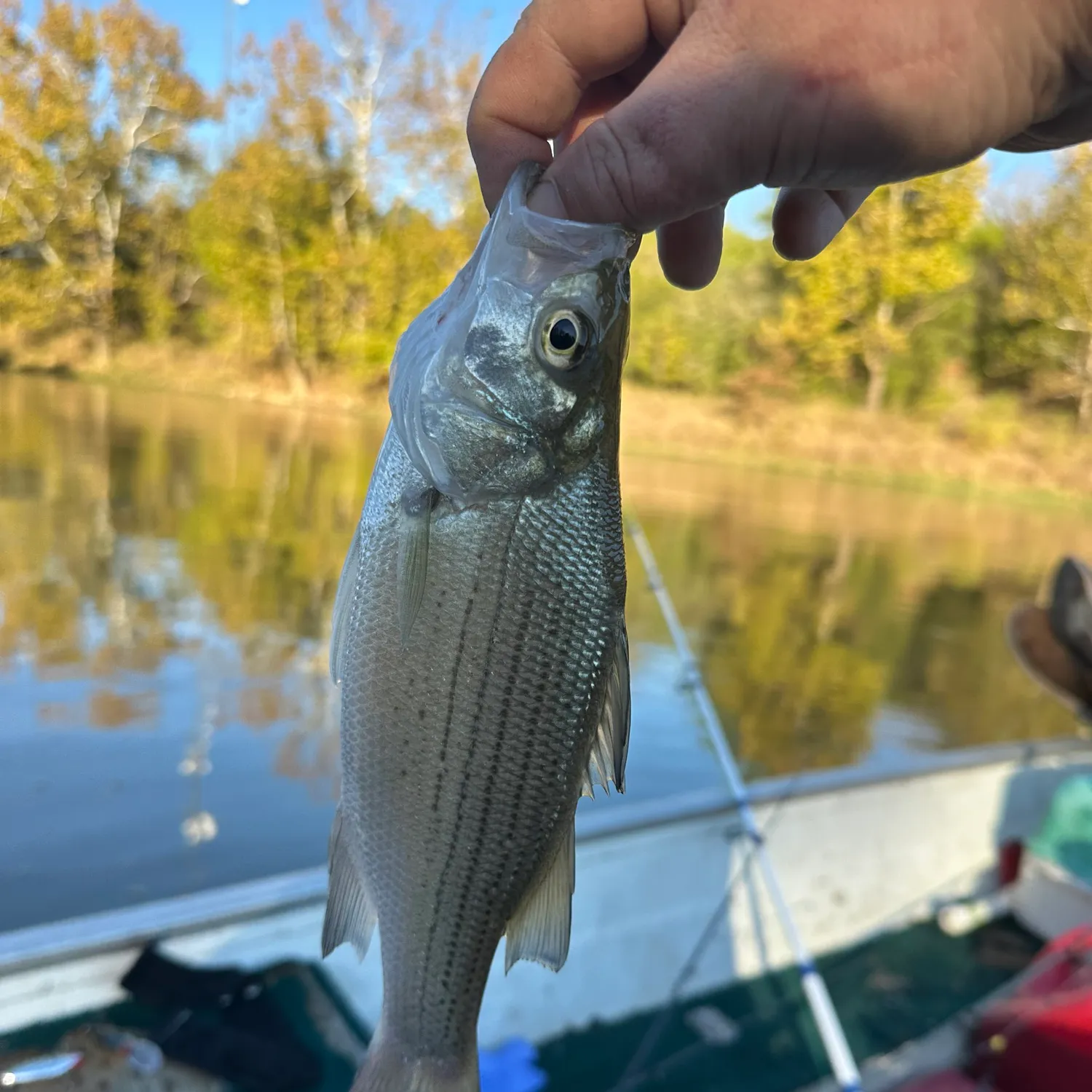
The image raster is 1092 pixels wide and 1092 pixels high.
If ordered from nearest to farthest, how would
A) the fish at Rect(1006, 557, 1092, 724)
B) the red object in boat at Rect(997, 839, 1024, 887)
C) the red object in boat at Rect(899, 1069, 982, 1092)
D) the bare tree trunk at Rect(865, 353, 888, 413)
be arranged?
the red object in boat at Rect(899, 1069, 982, 1092) → the fish at Rect(1006, 557, 1092, 724) → the red object in boat at Rect(997, 839, 1024, 887) → the bare tree trunk at Rect(865, 353, 888, 413)

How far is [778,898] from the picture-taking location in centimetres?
311

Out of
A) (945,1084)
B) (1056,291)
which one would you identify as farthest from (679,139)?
(1056,291)

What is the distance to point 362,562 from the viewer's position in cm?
132

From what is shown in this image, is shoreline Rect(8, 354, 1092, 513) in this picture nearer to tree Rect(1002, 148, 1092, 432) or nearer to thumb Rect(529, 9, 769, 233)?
tree Rect(1002, 148, 1092, 432)

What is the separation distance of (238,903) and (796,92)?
8.61 feet

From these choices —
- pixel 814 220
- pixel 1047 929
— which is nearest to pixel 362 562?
pixel 814 220

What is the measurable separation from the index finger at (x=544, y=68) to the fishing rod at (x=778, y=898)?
2.36m

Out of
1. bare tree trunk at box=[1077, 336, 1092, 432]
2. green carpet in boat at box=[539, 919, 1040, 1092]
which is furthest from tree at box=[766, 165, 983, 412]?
green carpet in boat at box=[539, 919, 1040, 1092]

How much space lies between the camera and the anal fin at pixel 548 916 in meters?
1.31

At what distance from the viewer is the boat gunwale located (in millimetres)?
2480

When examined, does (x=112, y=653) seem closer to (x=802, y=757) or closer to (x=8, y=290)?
(x=802, y=757)

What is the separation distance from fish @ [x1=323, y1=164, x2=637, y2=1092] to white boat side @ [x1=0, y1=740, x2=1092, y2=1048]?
1624mm

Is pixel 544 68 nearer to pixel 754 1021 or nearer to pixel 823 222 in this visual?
pixel 823 222

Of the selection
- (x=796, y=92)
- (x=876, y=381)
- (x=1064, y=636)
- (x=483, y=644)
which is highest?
(x=876, y=381)
